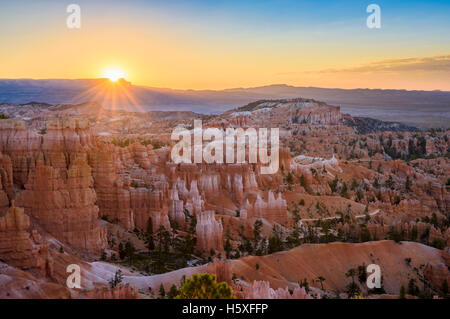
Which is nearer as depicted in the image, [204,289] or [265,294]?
[204,289]

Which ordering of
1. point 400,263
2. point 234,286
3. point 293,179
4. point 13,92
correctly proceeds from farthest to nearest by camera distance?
point 13,92 → point 293,179 → point 400,263 → point 234,286

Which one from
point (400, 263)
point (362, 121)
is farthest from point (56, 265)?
point (362, 121)

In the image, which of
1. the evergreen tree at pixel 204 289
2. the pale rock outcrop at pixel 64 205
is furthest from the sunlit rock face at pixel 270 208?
the evergreen tree at pixel 204 289

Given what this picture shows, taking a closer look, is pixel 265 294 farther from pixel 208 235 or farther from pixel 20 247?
pixel 208 235

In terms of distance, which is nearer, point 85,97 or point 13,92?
point 13,92

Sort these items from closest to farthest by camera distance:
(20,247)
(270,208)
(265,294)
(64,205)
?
1. (265,294)
2. (20,247)
3. (64,205)
4. (270,208)

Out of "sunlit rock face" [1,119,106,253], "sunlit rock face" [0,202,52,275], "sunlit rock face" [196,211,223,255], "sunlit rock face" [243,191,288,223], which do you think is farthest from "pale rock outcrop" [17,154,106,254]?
"sunlit rock face" [243,191,288,223]

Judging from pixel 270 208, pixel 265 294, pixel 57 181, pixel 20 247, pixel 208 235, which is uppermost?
pixel 57 181

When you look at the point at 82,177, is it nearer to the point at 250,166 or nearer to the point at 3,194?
the point at 3,194

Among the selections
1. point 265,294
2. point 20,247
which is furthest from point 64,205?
point 265,294
